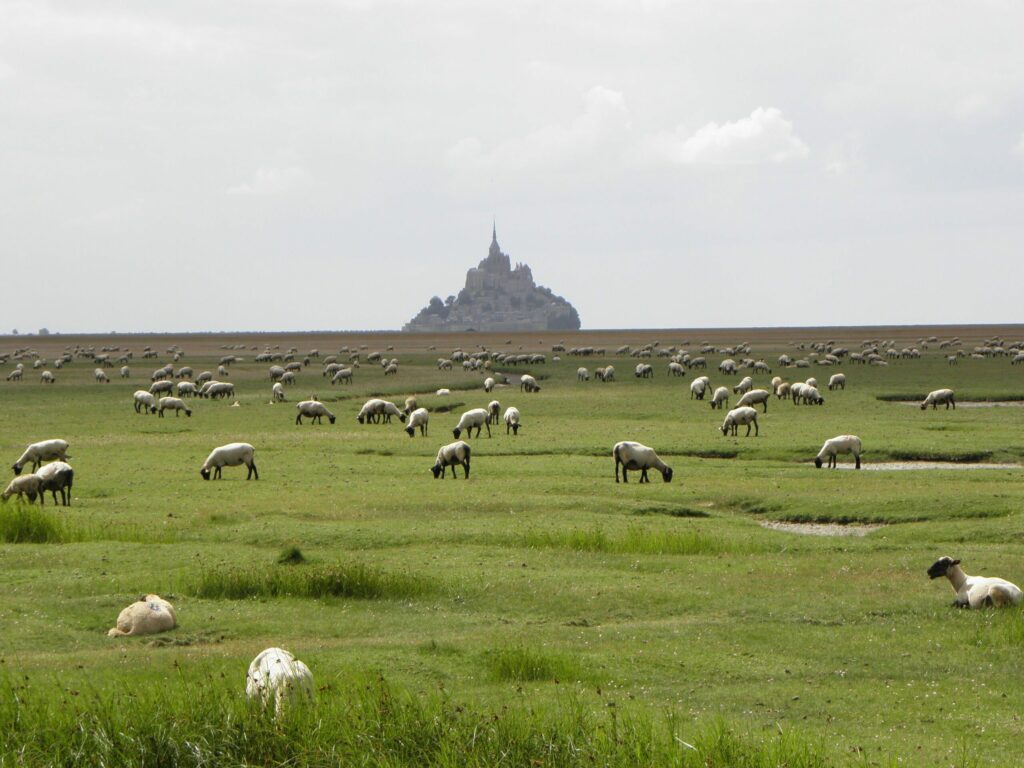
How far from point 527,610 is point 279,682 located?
731cm

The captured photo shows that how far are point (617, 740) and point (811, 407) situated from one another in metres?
45.5

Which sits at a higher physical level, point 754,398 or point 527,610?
point 754,398

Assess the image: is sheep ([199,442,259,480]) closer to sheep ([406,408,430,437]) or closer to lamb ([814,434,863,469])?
sheep ([406,408,430,437])

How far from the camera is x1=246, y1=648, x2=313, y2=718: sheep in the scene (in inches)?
447

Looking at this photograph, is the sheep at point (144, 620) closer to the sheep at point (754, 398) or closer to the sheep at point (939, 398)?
the sheep at point (754, 398)

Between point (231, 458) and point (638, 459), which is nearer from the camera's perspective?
point (638, 459)

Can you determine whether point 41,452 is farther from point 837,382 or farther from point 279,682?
point 837,382

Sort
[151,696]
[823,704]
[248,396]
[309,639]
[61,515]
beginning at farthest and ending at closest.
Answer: [248,396] < [61,515] < [309,639] < [823,704] < [151,696]

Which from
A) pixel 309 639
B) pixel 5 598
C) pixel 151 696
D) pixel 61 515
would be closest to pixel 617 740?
pixel 151 696

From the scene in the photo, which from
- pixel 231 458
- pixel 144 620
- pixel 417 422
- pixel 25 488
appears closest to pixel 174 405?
pixel 417 422

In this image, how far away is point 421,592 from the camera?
63.5 ft

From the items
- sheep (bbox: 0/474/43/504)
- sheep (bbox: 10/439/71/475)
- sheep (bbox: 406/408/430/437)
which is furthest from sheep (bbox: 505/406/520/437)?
sheep (bbox: 0/474/43/504)

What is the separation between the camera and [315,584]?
19.4 metres

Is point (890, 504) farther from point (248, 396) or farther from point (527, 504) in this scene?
point (248, 396)
